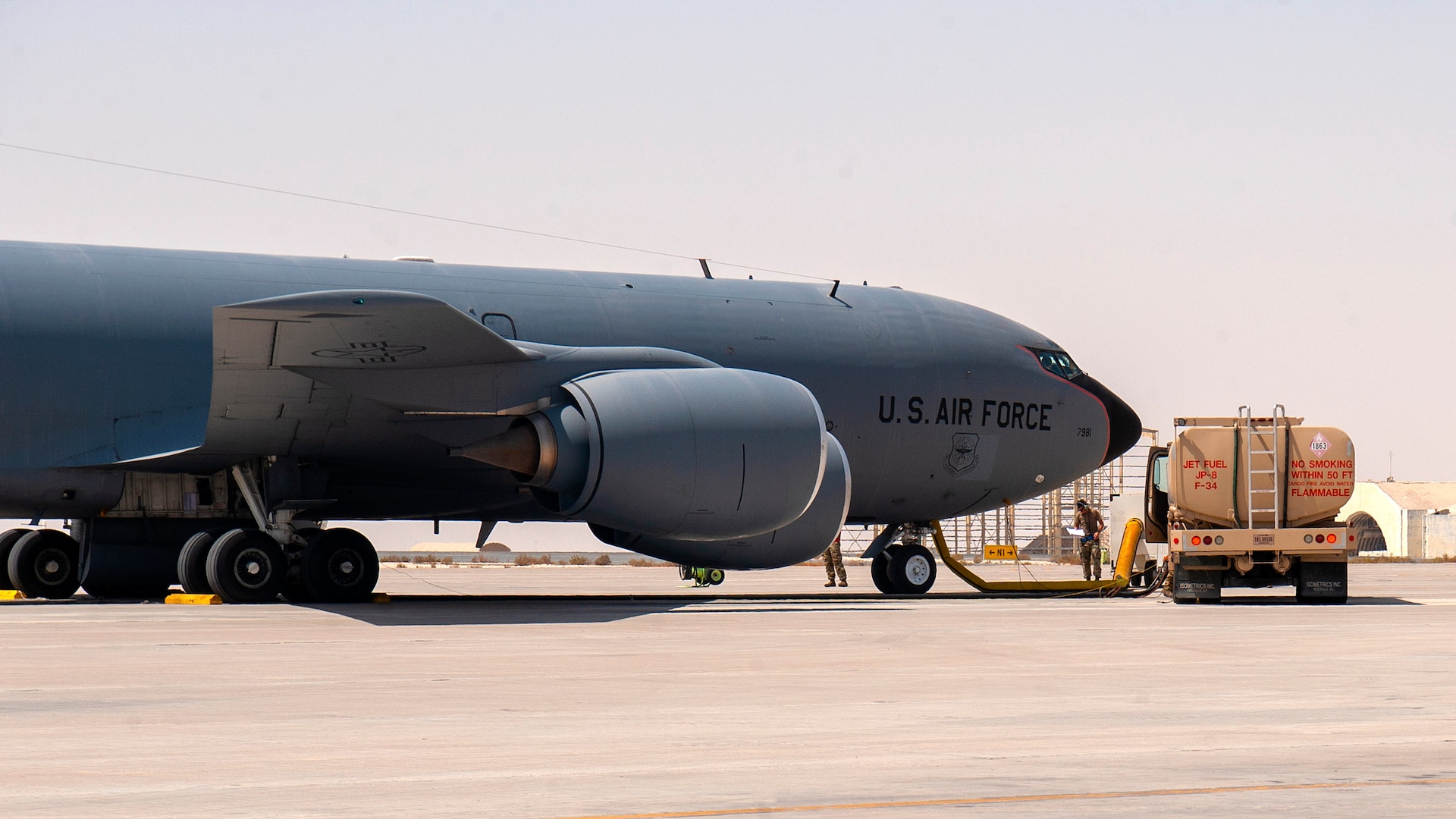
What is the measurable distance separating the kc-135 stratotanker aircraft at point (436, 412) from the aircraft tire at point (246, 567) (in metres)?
0.03

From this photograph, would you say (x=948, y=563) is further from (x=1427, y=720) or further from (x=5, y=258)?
(x=1427, y=720)

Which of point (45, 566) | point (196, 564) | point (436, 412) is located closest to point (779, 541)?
point (436, 412)

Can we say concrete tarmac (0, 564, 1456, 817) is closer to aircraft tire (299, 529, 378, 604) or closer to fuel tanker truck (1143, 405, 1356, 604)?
aircraft tire (299, 529, 378, 604)

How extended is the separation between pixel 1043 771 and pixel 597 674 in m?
4.72

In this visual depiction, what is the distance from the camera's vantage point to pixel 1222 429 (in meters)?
20.9

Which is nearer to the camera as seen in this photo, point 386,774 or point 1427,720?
point 386,774

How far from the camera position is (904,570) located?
23.8 metres

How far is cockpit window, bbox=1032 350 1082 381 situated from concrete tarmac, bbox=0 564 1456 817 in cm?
809

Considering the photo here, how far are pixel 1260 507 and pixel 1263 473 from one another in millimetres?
439

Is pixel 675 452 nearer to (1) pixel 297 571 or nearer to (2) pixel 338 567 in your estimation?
(2) pixel 338 567

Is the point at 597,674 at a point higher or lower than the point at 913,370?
lower

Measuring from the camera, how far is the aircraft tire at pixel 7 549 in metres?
22.4

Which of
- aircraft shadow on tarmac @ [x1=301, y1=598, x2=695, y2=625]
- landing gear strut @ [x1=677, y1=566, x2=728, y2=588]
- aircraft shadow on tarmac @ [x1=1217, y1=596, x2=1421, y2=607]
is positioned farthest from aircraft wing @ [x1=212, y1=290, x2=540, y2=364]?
landing gear strut @ [x1=677, y1=566, x2=728, y2=588]

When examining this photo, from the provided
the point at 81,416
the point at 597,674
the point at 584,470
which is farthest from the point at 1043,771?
the point at 81,416
